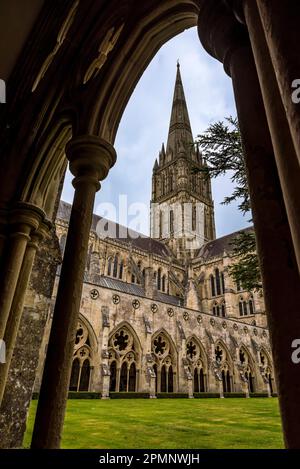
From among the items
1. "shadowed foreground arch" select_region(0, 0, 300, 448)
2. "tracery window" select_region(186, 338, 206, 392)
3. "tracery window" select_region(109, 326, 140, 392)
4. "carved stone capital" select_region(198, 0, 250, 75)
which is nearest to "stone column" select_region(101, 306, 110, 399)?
"tracery window" select_region(109, 326, 140, 392)

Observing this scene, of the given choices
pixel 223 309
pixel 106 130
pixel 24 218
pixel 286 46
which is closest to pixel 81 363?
pixel 24 218

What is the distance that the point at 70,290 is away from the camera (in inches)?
87.6

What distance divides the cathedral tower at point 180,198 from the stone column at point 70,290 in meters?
33.8

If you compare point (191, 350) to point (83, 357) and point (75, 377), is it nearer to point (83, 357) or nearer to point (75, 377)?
point (83, 357)

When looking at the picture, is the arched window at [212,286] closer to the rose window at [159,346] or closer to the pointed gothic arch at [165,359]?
the pointed gothic arch at [165,359]

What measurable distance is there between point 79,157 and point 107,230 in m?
26.7

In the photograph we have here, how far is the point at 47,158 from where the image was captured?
12.2 feet

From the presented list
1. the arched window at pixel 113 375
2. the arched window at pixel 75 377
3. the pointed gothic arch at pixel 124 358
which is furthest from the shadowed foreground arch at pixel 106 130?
the arched window at pixel 113 375

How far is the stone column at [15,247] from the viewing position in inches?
115

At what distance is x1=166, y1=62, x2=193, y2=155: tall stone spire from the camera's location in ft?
158

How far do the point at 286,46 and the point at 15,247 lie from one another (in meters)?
3.00

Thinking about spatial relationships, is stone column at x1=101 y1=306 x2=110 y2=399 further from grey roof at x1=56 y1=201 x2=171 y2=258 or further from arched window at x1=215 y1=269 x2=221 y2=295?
arched window at x1=215 y1=269 x2=221 y2=295
